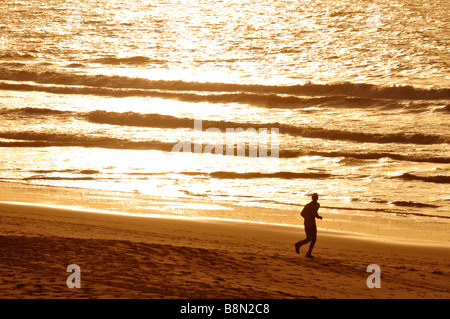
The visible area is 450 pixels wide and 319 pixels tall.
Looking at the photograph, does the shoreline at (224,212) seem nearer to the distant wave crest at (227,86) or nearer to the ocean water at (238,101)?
the ocean water at (238,101)

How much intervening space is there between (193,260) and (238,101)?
85.6 feet

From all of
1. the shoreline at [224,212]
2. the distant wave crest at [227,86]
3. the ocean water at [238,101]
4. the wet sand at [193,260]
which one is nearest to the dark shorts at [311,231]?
the wet sand at [193,260]

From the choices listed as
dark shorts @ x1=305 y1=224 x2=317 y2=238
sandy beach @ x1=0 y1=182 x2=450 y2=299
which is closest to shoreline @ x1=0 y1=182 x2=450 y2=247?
sandy beach @ x1=0 y1=182 x2=450 y2=299

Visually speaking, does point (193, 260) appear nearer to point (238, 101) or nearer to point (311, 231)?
point (311, 231)

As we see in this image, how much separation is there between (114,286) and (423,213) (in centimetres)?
958

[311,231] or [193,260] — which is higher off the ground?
[311,231]

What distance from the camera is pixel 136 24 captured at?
5644 centimetres

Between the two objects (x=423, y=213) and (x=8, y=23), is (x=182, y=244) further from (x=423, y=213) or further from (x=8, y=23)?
(x=8, y=23)

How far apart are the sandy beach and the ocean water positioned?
2380 mm

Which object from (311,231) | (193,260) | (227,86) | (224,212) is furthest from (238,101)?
(193,260)

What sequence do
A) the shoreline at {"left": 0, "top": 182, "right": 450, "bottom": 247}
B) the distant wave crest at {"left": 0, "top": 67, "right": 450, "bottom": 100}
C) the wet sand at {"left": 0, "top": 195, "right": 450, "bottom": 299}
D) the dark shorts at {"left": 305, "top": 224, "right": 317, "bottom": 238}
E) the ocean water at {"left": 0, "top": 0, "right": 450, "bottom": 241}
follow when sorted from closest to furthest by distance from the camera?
the wet sand at {"left": 0, "top": 195, "right": 450, "bottom": 299} < the dark shorts at {"left": 305, "top": 224, "right": 317, "bottom": 238} < the shoreline at {"left": 0, "top": 182, "right": 450, "bottom": 247} < the ocean water at {"left": 0, "top": 0, "right": 450, "bottom": 241} < the distant wave crest at {"left": 0, "top": 67, "right": 450, "bottom": 100}

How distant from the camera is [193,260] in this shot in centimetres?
1078

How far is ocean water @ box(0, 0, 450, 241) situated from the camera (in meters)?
19.9

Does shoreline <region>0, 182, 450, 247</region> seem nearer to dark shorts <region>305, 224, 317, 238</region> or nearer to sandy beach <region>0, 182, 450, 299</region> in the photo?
sandy beach <region>0, 182, 450, 299</region>
